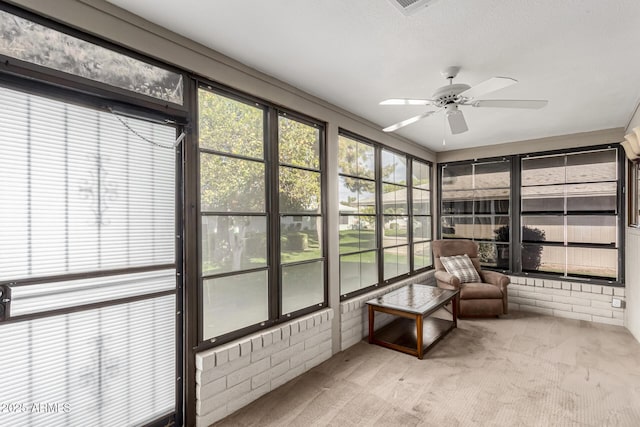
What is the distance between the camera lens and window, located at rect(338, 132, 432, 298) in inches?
145

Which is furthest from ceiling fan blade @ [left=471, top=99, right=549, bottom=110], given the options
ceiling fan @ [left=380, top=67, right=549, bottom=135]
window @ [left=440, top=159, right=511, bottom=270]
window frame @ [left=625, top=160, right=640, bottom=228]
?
window @ [left=440, top=159, right=511, bottom=270]

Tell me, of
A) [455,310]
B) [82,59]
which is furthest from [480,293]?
[82,59]

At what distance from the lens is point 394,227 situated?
460 centimetres

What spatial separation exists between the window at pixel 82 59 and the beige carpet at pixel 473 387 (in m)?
2.37

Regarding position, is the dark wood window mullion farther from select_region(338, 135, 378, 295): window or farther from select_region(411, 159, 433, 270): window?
select_region(411, 159, 433, 270): window

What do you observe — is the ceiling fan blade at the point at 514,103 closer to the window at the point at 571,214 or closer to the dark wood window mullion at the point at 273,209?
the dark wood window mullion at the point at 273,209

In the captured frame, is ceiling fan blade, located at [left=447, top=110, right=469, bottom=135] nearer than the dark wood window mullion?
Yes

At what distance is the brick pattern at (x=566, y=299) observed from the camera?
167 inches

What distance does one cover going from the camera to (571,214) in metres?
4.58

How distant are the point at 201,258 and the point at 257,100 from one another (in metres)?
1.39

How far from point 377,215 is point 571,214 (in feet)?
9.67

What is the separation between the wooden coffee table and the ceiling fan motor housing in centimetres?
201

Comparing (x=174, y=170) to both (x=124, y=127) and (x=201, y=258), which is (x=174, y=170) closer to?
(x=124, y=127)

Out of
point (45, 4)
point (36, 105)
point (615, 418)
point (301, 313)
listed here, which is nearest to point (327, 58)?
point (45, 4)
